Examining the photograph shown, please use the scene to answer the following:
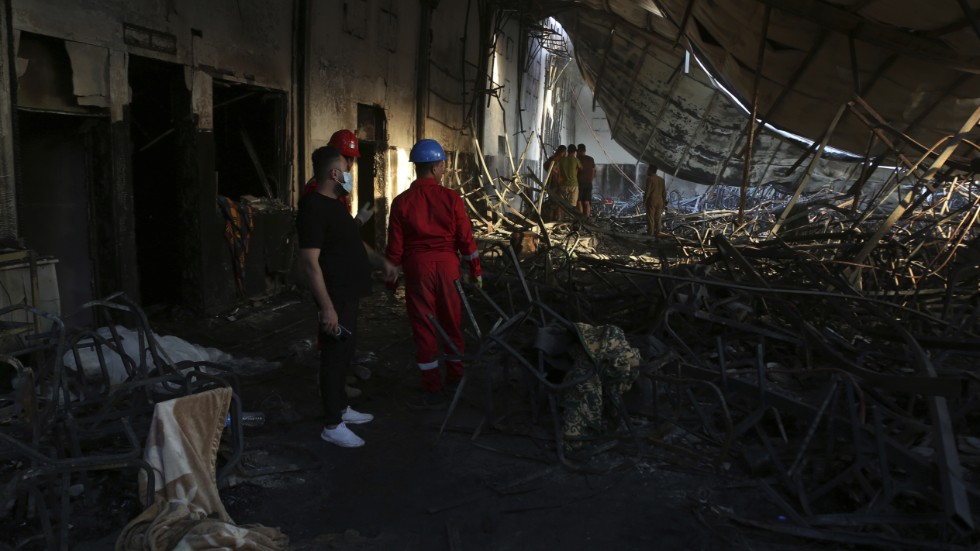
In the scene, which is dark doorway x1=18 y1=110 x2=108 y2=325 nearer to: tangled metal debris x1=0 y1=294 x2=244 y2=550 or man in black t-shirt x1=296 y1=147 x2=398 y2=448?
tangled metal debris x1=0 y1=294 x2=244 y2=550

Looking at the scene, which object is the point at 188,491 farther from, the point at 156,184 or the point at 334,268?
the point at 156,184

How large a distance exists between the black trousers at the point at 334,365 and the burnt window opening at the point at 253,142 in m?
4.82

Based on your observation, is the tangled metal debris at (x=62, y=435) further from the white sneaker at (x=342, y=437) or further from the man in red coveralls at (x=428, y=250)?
the man in red coveralls at (x=428, y=250)

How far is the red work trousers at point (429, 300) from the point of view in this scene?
4.75m

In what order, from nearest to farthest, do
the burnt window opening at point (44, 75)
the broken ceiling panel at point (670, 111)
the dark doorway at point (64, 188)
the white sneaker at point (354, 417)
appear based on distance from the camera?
the white sneaker at point (354, 417), the burnt window opening at point (44, 75), the dark doorway at point (64, 188), the broken ceiling panel at point (670, 111)

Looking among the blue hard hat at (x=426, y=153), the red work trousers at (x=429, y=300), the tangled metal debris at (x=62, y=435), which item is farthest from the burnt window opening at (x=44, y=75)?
the red work trousers at (x=429, y=300)

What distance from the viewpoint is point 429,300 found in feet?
15.7

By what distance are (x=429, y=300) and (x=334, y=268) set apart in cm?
99

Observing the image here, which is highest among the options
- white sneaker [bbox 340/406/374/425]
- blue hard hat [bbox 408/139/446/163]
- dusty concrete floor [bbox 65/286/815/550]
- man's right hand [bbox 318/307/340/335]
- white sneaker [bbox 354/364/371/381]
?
blue hard hat [bbox 408/139/446/163]

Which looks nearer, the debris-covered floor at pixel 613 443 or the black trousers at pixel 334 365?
the debris-covered floor at pixel 613 443

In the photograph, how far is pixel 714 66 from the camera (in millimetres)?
10703

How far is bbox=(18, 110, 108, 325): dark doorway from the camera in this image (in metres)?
5.83

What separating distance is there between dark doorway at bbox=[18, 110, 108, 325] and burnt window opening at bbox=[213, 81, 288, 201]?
7.76 ft

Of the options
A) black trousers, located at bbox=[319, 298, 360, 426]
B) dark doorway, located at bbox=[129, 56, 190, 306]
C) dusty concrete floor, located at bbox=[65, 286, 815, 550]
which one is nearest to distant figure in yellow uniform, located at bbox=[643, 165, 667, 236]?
dark doorway, located at bbox=[129, 56, 190, 306]
